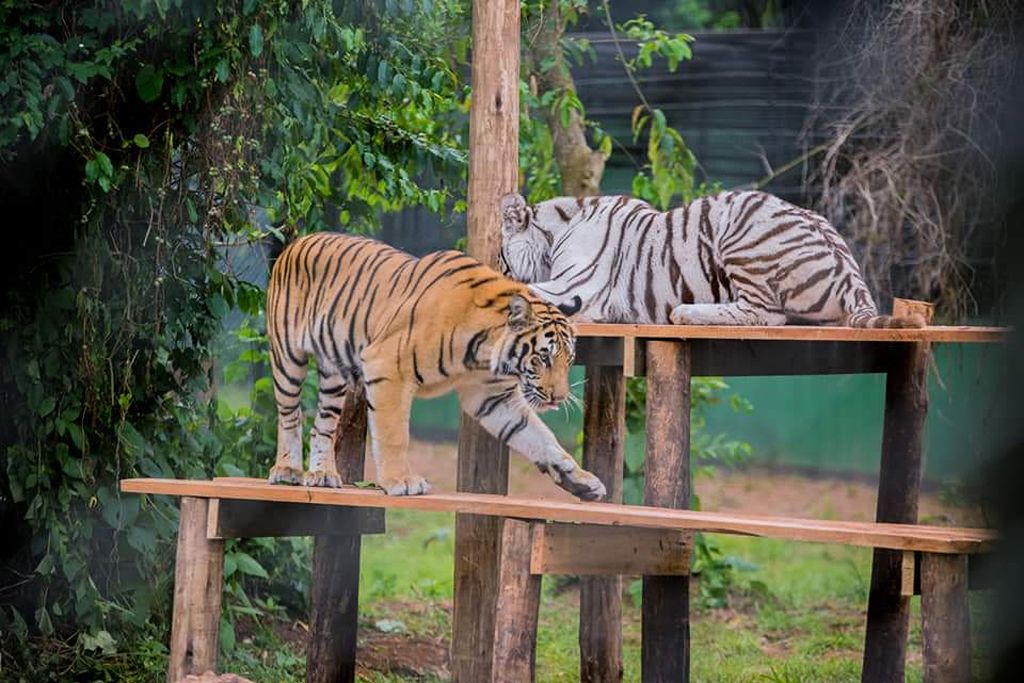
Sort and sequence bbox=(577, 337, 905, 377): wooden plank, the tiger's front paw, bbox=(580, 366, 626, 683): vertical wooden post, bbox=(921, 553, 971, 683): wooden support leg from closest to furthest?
bbox=(921, 553, 971, 683): wooden support leg, the tiger's front paw, bbox=(577, 337, 905, 377): wooden plank, bbox=(580, 366, 626, 683): vertical wooden post

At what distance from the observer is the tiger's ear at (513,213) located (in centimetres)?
390

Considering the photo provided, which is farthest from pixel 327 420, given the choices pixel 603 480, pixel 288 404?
pixel 603 480

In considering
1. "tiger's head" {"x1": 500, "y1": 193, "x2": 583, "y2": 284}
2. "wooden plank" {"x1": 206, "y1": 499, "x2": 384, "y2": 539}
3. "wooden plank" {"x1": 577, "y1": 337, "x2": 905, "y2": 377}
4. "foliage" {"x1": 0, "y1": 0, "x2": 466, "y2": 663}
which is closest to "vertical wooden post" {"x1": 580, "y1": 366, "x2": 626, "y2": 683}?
"wooden plank" {"x1": 577, "y1": 337, "x2": 905, "y2": 377}

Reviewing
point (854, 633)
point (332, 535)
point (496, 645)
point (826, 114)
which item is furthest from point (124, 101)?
point (854, 633)

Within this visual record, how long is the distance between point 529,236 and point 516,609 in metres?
1.37

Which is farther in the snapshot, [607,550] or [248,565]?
[248,565]

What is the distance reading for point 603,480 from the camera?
14.2ft

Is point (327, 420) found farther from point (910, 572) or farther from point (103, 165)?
point (910, 572)

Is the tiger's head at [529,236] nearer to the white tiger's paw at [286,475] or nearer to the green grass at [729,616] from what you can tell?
the white tiger's paw at [286,475]

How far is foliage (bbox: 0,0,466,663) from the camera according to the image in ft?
13.2

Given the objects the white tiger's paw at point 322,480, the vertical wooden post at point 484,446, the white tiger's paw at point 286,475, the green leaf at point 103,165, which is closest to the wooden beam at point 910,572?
the vertical wooden post at point 484,446

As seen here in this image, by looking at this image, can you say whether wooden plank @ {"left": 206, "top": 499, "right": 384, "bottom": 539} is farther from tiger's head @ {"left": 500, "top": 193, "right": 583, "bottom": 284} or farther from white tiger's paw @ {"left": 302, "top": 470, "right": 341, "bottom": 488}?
tiger's head @ {"left": 500, "top": 193, "right": 583, "bottom": 284}

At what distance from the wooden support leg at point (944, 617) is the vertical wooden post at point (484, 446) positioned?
1477 millimetres

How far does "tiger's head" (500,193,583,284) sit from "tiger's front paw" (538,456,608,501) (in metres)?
0.78
